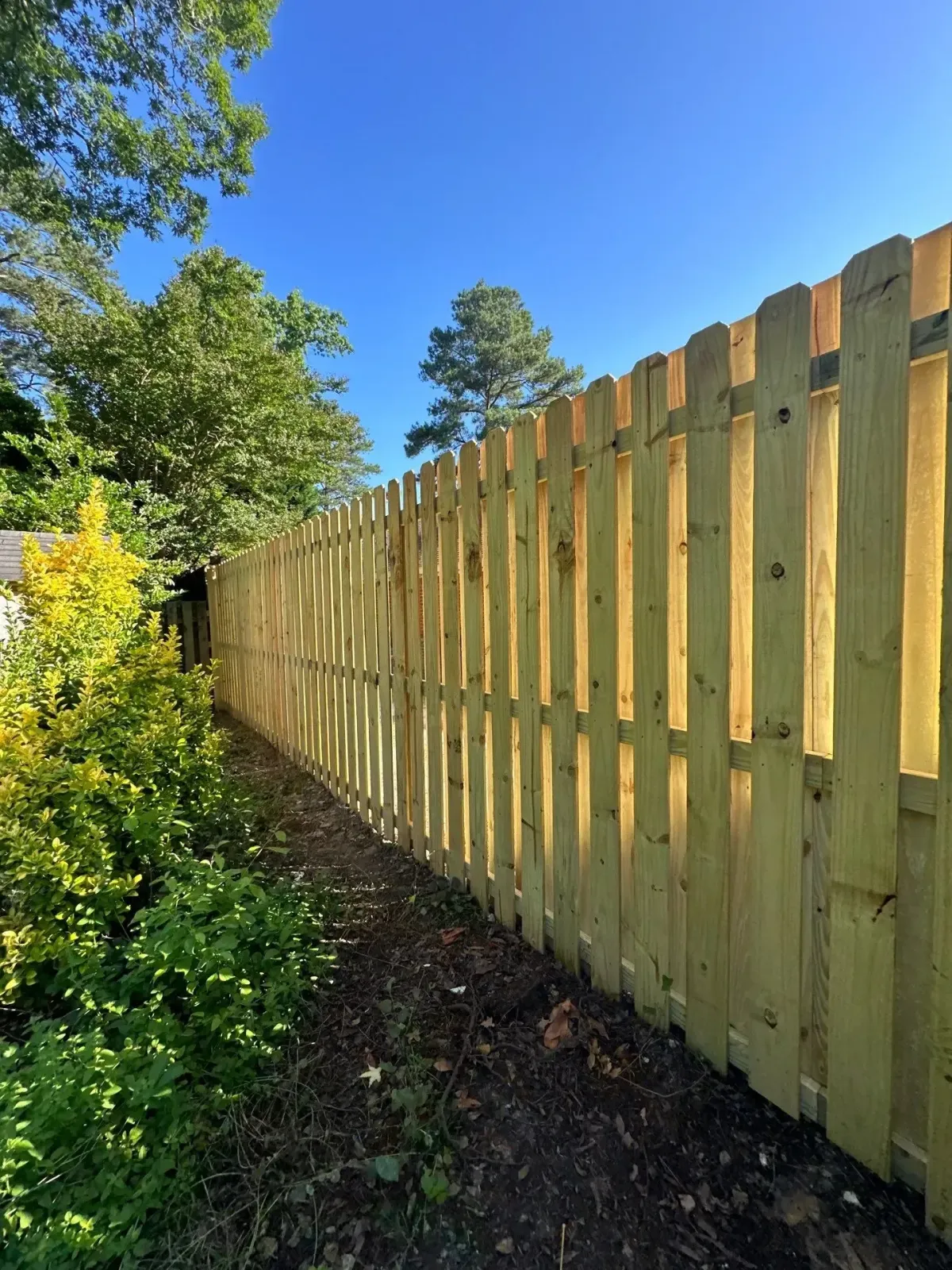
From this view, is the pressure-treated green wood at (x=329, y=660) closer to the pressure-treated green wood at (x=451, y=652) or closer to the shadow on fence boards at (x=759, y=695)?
the pressure-treated green wood at (x=451, y=652)

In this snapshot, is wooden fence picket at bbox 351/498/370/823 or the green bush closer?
the green bush

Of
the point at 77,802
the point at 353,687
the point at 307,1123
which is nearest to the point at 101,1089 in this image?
the point at 307,1123

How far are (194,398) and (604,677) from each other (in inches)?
437

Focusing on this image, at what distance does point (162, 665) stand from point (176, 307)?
34.2ft

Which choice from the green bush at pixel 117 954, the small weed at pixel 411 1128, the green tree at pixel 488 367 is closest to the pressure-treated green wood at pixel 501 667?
the small weed at pixel 411 1128

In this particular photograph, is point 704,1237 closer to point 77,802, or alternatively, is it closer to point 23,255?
point 77,802

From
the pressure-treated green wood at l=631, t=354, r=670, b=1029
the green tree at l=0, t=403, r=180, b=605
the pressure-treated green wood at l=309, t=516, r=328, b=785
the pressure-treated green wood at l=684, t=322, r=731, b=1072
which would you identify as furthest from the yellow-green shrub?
the green tree at l=0, t=403, r=180, b=605

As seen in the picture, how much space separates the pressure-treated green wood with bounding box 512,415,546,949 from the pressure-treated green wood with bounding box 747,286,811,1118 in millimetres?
891

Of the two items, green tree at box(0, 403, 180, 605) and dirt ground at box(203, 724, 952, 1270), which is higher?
green tree at box(0, 403, 180, 605)

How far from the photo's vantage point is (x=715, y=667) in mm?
1448

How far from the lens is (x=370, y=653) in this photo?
3.65m

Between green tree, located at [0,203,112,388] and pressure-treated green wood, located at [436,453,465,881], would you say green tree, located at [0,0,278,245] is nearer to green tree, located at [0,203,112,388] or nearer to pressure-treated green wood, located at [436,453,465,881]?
green tree, located at [0,203,112,388]

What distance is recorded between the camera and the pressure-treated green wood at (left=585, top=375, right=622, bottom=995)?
1.76m

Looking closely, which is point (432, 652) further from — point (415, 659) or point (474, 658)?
point (474, 658)
